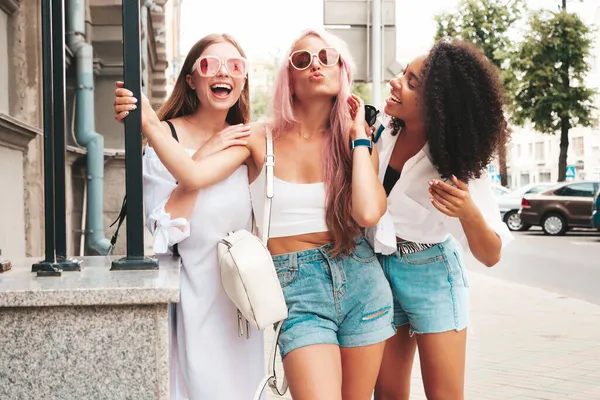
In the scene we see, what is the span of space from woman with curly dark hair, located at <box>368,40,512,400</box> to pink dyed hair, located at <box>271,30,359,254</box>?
0.64 ft

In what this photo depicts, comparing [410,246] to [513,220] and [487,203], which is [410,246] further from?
[513,220]

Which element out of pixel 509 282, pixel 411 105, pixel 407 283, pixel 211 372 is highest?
pixel 411 105

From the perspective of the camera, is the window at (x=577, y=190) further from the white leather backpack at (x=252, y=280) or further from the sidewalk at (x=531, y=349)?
the white leather backpack at (x=252, y=280)

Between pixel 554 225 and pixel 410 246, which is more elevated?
pixel 410 246

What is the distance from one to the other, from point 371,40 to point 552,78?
23.8 metres

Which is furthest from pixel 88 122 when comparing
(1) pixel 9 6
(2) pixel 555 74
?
(2) pixel 555 74

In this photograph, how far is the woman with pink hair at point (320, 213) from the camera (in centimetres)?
288

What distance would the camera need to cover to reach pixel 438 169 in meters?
3.04

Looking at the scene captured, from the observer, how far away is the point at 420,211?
3.24m

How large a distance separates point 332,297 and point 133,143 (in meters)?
0.85

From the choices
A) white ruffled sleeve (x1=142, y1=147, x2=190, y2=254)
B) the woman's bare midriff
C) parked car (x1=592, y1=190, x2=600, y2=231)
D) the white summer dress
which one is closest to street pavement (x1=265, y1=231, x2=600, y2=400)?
the woman's bare midriff

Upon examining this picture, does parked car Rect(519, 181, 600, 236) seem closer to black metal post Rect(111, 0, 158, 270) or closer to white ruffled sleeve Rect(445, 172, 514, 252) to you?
white ruffled sleeve Rect(445, 172, 514, 252)

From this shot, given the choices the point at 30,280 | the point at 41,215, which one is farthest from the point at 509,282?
the point at 30,280

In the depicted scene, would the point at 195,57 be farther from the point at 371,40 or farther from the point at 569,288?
the point at 569,288
